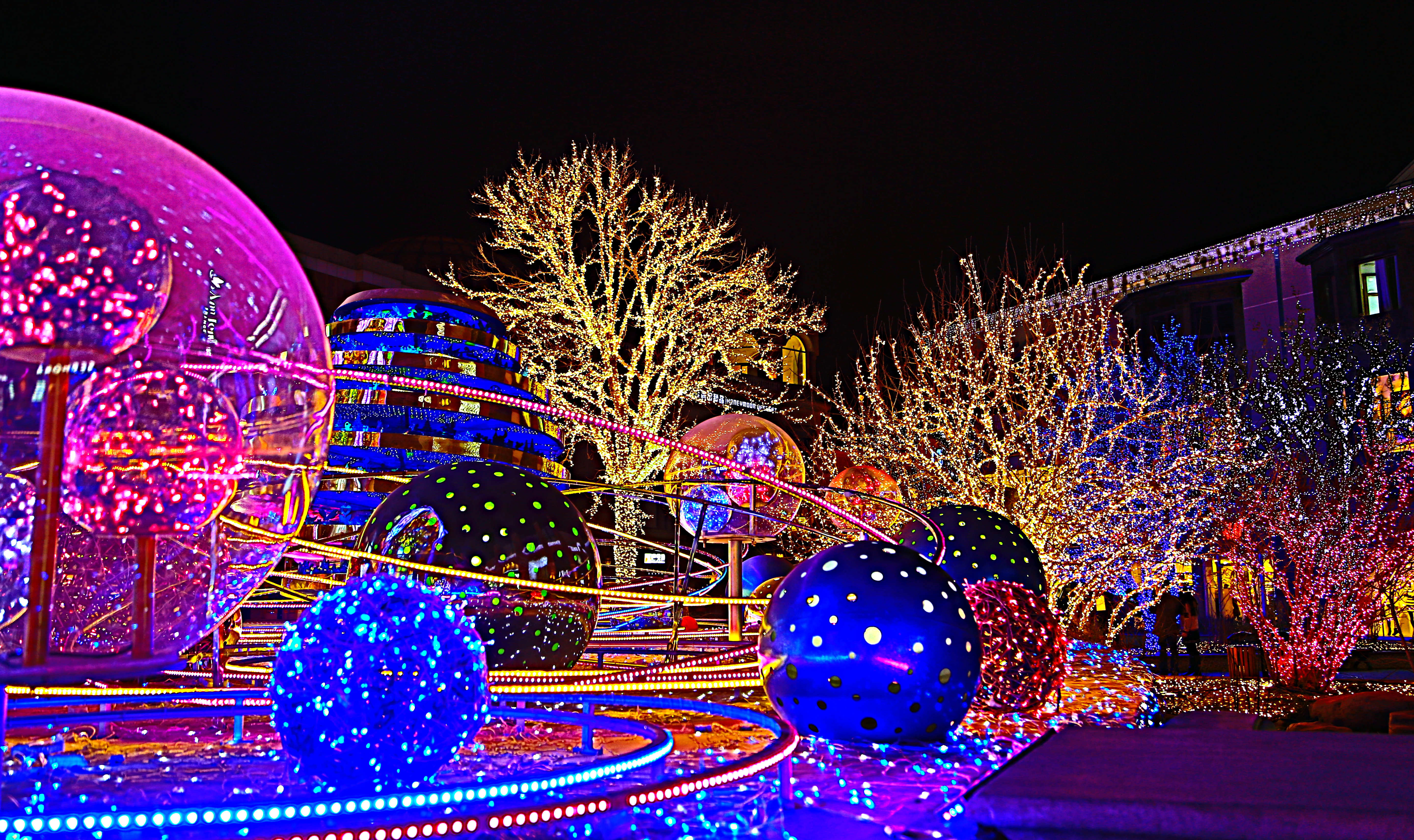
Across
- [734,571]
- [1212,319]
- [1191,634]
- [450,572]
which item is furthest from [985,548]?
[1212,319]

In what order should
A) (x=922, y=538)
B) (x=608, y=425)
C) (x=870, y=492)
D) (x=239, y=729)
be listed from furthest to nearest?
(x=870, y=492)
(x=922, y=538)
(x=239, y=729)
(x=608, y=425)

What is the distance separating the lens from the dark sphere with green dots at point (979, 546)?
10.0 meters

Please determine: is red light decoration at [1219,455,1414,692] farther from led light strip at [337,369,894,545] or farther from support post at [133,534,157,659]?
support post at [133,534,157,659]

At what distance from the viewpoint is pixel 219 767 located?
5.24 metres

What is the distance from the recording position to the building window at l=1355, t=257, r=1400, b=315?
3123 centimetres

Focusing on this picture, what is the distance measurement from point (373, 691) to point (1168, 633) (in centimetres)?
1727

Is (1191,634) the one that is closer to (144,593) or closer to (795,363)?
(144,593)

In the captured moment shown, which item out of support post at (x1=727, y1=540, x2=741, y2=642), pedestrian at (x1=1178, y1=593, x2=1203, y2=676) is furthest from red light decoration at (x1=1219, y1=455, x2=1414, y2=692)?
support post at (x1=727, y1=540, x2=741, y2=642)

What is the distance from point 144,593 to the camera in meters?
3.37

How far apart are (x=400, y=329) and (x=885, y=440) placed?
1027 centimetres

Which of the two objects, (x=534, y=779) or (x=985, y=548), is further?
(x=985, y=548)

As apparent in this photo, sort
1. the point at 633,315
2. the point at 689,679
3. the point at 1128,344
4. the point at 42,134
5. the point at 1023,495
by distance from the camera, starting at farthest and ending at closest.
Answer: the point at 1128,344 → the point at 633,315 → the point at 1023,495 → the point at 689,679 → the point at 42,134

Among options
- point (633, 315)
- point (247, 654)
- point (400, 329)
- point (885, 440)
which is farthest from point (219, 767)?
point (633, 315)

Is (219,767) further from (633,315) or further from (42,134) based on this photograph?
(633,315)
